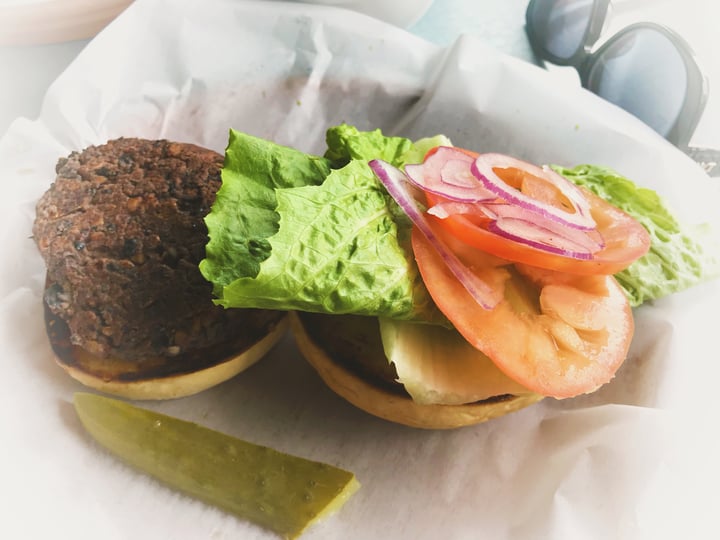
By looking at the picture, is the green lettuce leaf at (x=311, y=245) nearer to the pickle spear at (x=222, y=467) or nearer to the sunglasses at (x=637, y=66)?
the pickle spear at (x=222, y=467)

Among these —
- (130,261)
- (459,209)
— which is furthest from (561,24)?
(130,261)

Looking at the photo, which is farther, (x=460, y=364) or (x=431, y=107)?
(x=431, y=107)

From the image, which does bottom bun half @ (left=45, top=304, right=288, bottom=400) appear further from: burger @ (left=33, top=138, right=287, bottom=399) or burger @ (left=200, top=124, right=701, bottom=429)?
burger @ (left=200, top=124, right=701, bottom=429)

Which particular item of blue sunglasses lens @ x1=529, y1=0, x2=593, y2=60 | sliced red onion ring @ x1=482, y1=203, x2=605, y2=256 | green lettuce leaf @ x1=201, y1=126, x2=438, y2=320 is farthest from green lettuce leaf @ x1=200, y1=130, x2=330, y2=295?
blue sunglasses lens @ x1=529, y1=0, x2=593, y2=60

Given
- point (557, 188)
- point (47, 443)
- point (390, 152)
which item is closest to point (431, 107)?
point (390, 152)

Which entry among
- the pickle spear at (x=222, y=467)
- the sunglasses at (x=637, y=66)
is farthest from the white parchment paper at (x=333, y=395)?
the sunglasses at (x=637, y=66)

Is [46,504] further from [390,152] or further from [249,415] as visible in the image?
[390,152]

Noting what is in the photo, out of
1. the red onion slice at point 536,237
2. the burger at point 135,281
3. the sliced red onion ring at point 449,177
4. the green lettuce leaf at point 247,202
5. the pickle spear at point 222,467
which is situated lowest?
the pickle spear at point 222,467
